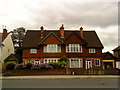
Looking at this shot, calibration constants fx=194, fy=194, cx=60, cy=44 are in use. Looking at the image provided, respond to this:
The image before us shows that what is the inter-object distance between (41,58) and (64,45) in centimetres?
535

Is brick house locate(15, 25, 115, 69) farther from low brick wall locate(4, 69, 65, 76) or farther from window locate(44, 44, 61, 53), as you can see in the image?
low brick wall locate(4, 69, 65, 76)

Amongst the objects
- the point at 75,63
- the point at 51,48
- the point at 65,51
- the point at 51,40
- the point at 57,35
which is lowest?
the point at 75,63

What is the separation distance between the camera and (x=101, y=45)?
41531 millimetres

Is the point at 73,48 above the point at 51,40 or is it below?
below

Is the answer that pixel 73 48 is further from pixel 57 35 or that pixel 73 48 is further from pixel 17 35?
pixel 17 35

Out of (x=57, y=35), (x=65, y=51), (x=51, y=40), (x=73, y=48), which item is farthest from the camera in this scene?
(x=57, y=35)

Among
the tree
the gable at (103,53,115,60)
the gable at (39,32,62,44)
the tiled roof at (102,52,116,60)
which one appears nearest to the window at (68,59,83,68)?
the gable at (39,32,62,44)

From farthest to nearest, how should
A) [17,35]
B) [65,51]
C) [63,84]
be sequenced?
1. [17,35]
2. [65,51]
3. [63,84]

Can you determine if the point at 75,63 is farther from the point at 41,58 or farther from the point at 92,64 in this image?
the point at 41,58

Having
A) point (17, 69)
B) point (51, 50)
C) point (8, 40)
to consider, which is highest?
point (8, 40)

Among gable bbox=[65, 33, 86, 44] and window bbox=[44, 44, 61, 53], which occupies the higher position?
gable bbox=[65, 33, 86, 44]

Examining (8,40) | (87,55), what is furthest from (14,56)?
(87,55)

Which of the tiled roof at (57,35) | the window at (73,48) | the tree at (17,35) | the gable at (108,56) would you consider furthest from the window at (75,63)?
the tree at (17,35)

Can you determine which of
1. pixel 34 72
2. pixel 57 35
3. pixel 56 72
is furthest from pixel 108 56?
pixel 34 72
